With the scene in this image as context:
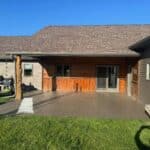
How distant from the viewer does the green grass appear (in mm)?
11259

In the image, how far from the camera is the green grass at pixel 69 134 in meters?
11.3

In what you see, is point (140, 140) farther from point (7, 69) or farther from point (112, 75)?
point (7, 69)

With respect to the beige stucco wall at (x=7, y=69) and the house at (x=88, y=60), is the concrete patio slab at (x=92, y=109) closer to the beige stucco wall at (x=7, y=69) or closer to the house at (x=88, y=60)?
the house at (x=88, y=60)

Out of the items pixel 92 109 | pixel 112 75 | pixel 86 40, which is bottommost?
pixel 92 109

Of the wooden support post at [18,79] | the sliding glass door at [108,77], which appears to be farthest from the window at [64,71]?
the wooden support post at [18,79]

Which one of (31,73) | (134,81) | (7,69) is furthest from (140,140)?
(7,69)

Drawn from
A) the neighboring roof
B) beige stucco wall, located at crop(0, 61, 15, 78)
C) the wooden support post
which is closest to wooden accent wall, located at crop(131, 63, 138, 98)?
the neighboring roof

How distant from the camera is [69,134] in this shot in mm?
12195

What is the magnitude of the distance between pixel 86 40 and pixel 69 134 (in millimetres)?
16205

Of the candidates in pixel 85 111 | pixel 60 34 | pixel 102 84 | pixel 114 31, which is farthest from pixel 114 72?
pixel 85 111

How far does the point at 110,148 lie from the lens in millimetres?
11172

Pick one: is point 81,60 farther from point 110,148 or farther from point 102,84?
point 110,148

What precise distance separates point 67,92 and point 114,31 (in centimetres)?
641

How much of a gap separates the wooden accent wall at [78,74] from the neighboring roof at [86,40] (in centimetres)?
172
